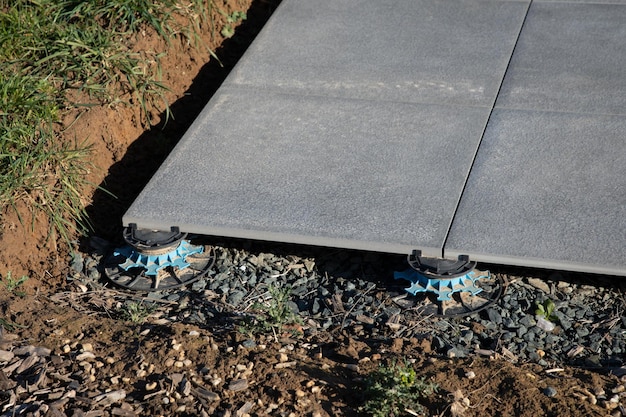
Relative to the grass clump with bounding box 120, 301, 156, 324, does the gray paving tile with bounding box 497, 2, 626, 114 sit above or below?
above

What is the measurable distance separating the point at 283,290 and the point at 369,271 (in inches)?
18.0

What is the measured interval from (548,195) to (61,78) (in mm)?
2799

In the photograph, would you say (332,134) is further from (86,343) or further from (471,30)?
(86,343)

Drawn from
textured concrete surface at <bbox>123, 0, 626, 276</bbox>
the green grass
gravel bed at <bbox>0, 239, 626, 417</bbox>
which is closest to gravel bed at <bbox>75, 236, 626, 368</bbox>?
gravel bed at <bbox>0, 239, 626, 417</bbox>

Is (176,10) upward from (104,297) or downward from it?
upward

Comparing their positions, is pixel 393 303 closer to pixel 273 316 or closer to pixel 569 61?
pixel 273 316

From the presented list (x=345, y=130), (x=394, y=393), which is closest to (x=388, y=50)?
(x=345, y=130)

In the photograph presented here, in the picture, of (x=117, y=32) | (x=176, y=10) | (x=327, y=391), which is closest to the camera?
(x=327, y=391)

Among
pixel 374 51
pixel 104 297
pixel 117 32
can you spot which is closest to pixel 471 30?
pixel 374 51

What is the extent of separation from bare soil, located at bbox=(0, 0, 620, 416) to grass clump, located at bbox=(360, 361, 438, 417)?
56 mm

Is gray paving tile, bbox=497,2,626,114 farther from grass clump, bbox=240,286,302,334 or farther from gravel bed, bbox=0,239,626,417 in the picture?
grass clump, bbox=240,286,302,334

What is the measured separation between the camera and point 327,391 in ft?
10.5

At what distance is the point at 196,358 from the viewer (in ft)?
11.3

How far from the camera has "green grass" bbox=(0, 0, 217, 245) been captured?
14.2 feet
